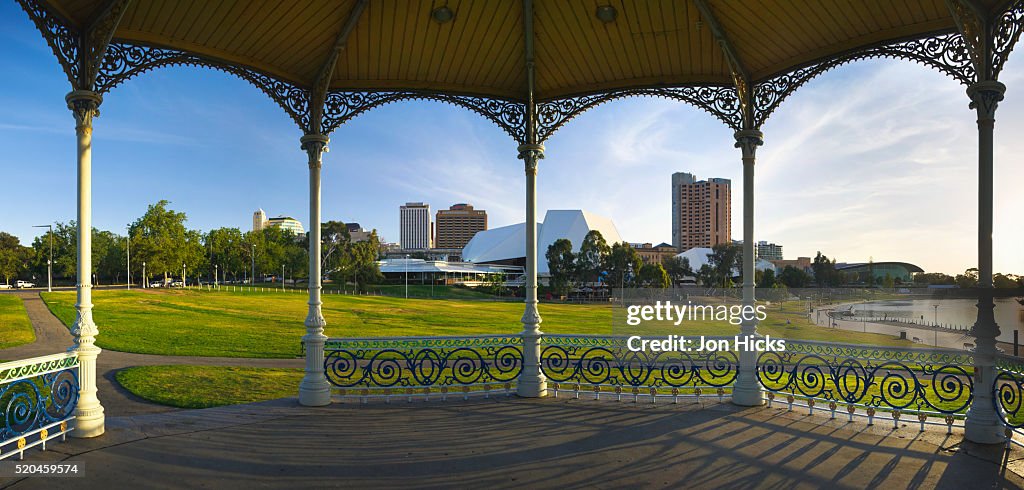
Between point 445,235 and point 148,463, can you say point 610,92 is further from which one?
point 445,235

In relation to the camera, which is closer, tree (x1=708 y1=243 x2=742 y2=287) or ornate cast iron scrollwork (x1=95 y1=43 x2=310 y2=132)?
ornate cast iron scrollwork (x1=95 y1=43 x2=310 y2=132)

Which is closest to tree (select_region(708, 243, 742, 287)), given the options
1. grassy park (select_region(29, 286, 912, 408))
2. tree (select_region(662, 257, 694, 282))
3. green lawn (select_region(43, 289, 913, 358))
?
tree (select_region(662, 257, 694, 282))

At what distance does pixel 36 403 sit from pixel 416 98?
17.1 feet

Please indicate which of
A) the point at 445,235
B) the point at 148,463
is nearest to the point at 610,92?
the point at 148,463

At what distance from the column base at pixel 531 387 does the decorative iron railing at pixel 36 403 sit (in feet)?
15.1

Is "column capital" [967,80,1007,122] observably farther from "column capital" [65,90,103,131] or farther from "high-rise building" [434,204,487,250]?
"high-rise building" [434,204,487,250]

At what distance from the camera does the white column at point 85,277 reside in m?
4.90

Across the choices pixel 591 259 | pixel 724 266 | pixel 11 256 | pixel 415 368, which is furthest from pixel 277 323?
pixel 11 256

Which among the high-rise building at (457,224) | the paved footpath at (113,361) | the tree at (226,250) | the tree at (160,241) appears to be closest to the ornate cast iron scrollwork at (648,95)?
the paved footpath at (113,361)

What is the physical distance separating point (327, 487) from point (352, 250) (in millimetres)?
52933

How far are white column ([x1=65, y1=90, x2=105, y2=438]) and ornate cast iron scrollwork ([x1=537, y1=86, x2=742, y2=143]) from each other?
5067mm

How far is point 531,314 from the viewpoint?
6996 mm

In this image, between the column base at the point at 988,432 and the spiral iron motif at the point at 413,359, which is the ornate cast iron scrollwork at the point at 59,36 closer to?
the spiral iron motif at the point at 413,359

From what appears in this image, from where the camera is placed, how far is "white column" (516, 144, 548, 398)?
671 cm
